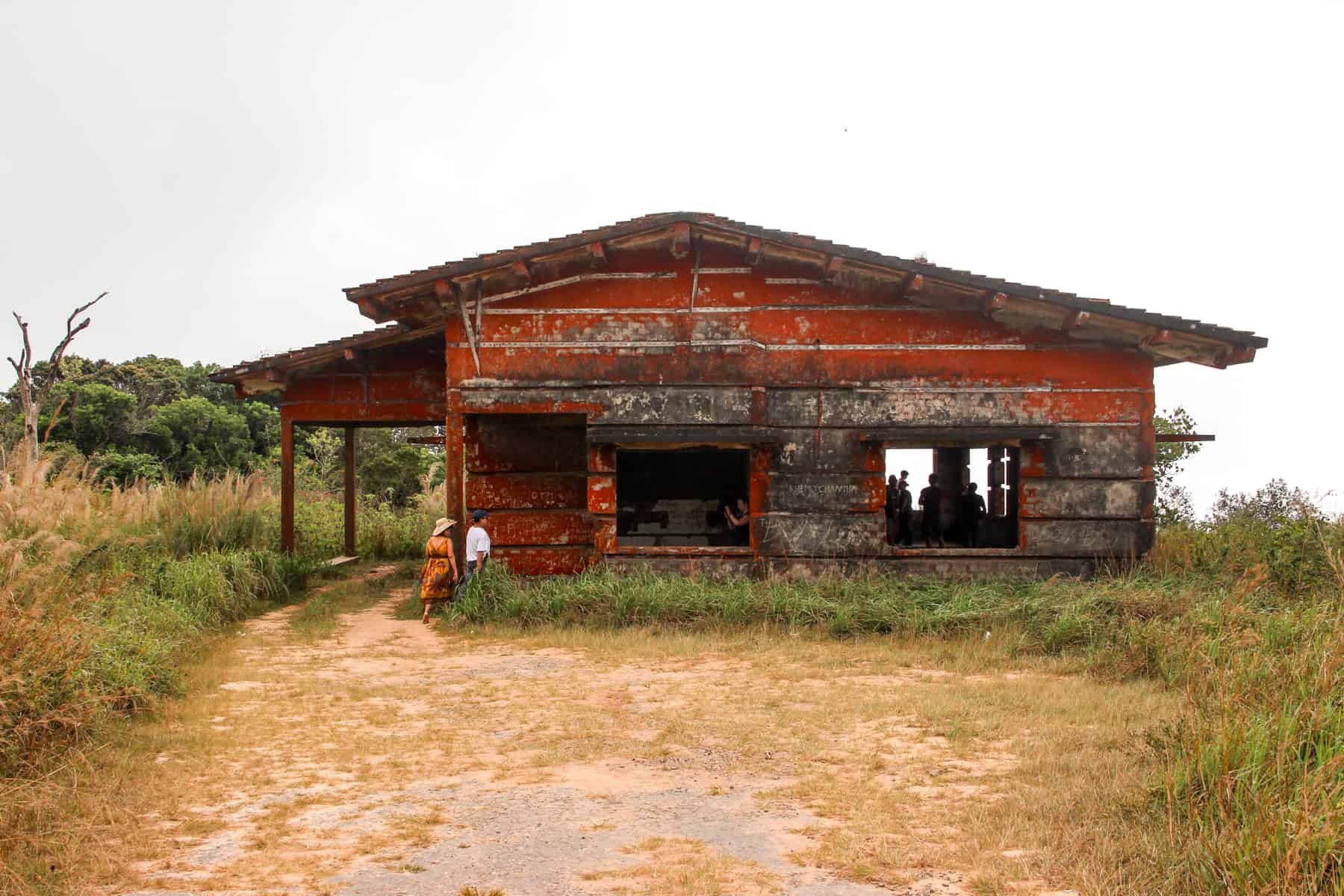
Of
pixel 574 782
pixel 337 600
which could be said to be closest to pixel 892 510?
pixel 337 600

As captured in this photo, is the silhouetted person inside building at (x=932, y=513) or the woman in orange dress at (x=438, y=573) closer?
the woman in orange dress at (x=438, y=573)

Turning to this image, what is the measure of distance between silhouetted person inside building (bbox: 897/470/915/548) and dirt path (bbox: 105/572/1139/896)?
5648mm

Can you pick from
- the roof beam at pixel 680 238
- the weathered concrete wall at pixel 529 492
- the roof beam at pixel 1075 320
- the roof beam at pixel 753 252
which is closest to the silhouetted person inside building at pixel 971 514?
the roof beam at pixel 1075 320

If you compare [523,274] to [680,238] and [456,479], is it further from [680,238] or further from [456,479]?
[456,479]

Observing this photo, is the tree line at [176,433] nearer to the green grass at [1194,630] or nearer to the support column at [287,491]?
the support column at [287,491]

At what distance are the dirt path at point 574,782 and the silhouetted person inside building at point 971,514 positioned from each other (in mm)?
6497

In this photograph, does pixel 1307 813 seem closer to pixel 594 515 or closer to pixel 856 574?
pixel 856 574

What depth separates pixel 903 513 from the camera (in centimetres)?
1515

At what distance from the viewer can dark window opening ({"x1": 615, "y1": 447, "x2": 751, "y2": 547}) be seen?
56.3 ft

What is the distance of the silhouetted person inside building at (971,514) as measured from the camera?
51.4ft

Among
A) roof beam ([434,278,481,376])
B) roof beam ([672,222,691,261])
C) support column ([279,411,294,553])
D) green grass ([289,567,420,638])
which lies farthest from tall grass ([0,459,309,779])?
roof beam ([672,222,691,261])

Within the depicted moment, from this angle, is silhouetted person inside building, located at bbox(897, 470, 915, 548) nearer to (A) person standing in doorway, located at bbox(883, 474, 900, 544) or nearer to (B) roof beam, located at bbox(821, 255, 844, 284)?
(A) person standing in doorway, located at bbox(883, 474, 900, 544)

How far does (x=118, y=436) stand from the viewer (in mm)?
29188

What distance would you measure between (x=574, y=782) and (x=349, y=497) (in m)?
13.2
